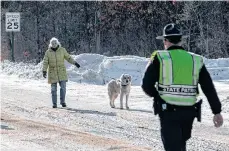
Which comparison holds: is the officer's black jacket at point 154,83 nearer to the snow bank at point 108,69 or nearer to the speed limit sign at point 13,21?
the snow bank at point 108,69

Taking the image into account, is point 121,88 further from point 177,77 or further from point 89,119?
point 177,77

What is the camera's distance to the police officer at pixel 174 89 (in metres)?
5.27

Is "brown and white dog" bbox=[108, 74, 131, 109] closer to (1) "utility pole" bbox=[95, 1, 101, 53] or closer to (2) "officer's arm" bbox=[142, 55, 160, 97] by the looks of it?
(2) "officer's arm" bbox=[142, 55, 160, 97]

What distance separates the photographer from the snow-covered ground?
9094 millimetres

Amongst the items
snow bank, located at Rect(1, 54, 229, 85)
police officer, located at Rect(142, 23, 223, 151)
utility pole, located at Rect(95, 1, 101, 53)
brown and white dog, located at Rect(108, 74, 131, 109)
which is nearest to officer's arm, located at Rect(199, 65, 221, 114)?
police officer, located at Rect(142, 23, 223, 151)

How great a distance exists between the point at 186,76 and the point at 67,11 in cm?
3201

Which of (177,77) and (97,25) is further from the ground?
(177,77)

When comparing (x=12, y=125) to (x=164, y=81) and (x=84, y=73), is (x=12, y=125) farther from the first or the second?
(x=84, y=73)

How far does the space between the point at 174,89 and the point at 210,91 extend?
1.23 feet

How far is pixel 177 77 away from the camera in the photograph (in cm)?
532

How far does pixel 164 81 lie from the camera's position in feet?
17.5

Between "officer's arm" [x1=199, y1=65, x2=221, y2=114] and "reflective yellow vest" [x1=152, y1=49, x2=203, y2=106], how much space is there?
10cm

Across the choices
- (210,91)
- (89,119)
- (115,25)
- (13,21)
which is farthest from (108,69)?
(210,91)

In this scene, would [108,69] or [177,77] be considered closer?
[177,77]
